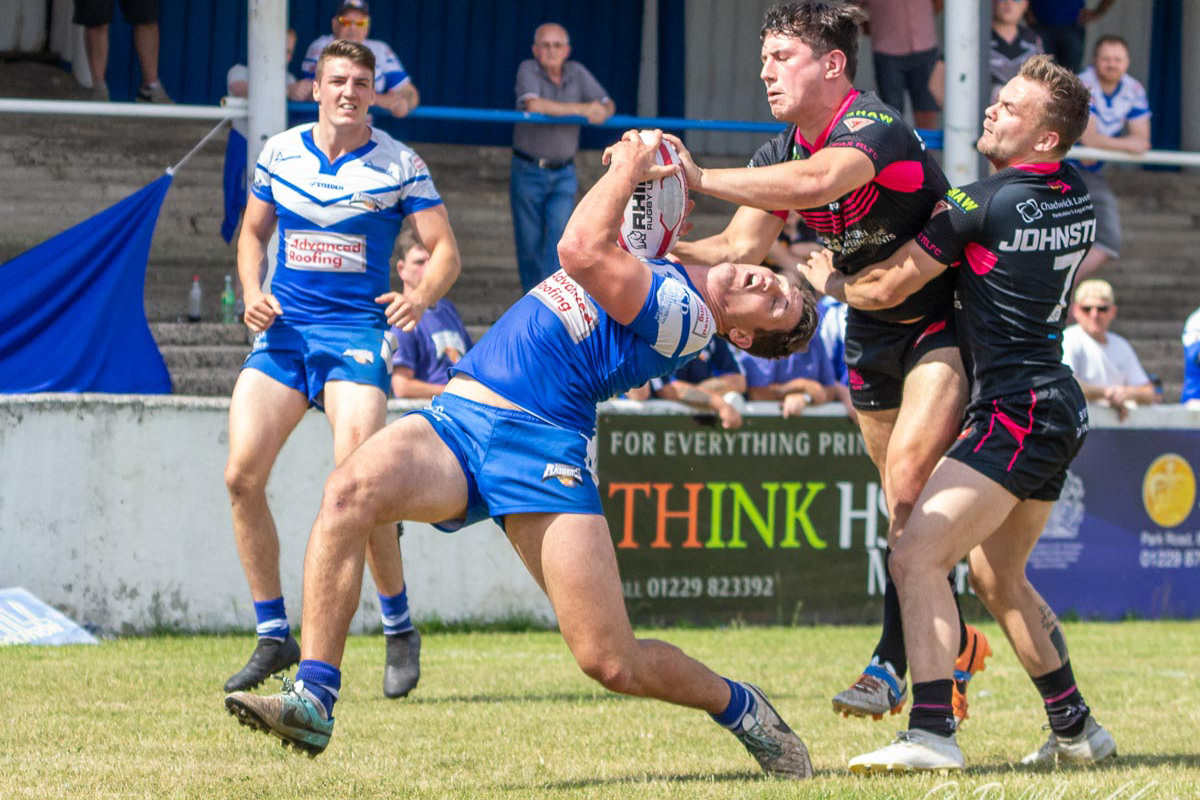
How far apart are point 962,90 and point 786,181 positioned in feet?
21.1

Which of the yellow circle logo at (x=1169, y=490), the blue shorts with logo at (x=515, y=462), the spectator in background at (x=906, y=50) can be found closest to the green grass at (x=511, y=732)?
the blue shorts with logo at (x=515, y=462)

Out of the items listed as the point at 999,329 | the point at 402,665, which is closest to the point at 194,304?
the point at 402,665

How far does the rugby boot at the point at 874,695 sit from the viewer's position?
5512 mm

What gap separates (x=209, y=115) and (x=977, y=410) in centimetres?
586

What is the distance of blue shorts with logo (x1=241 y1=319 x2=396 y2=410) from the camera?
6988 mm

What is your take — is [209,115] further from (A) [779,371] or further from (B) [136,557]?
(A) [779,371]

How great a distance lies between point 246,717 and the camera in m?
4.58

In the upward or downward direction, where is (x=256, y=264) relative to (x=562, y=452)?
upward

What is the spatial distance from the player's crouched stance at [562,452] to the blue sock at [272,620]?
206 centimetres

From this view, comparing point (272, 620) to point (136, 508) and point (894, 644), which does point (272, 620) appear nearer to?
point (136, 508)

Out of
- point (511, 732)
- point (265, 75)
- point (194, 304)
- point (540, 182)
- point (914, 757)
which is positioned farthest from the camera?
point (540, 182)

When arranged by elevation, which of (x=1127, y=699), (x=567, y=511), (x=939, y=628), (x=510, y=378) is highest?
(x=510, y=378)

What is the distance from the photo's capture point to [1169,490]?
35.9ft

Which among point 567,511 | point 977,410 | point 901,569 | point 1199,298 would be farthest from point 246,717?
point 1199,298
